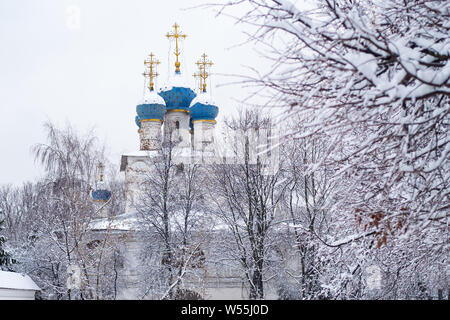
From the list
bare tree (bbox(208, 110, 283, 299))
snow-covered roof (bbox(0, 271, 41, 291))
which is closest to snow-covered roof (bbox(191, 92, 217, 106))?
bare tree (bbox(208, 110, 283, 299))

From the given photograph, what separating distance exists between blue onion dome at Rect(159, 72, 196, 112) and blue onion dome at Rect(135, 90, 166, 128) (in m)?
1.21

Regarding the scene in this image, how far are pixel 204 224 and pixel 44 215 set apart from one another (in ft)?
22.2

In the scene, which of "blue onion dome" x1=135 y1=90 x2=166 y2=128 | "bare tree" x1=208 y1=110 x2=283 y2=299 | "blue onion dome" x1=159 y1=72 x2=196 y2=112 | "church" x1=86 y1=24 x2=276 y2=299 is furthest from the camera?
"blue onion dome" x1=159 y1=72 x2=196 y2=112

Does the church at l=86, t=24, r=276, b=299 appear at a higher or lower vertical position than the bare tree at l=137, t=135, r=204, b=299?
higher

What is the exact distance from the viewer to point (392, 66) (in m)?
3.98

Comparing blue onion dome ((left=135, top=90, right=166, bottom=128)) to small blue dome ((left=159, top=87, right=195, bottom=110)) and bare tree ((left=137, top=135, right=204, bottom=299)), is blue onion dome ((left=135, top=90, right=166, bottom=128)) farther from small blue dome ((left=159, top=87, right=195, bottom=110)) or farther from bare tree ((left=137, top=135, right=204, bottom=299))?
bare tree ((left=137, top=135, right=204, bottom=299))

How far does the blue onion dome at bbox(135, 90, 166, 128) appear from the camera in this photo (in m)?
27.0

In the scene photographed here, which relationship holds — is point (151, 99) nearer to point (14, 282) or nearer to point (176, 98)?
point (176, 98)

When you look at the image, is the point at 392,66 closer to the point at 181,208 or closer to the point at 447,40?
the point at 447,40

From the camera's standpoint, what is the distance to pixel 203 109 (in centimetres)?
2775

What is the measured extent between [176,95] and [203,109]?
1970 mm

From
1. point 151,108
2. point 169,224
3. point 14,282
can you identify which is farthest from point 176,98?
point 14,282

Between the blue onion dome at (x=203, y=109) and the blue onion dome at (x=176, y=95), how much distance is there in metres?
0.85

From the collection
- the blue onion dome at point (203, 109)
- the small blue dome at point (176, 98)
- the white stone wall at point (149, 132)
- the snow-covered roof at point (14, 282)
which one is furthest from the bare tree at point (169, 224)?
the small blue dome at point (176, 98)
